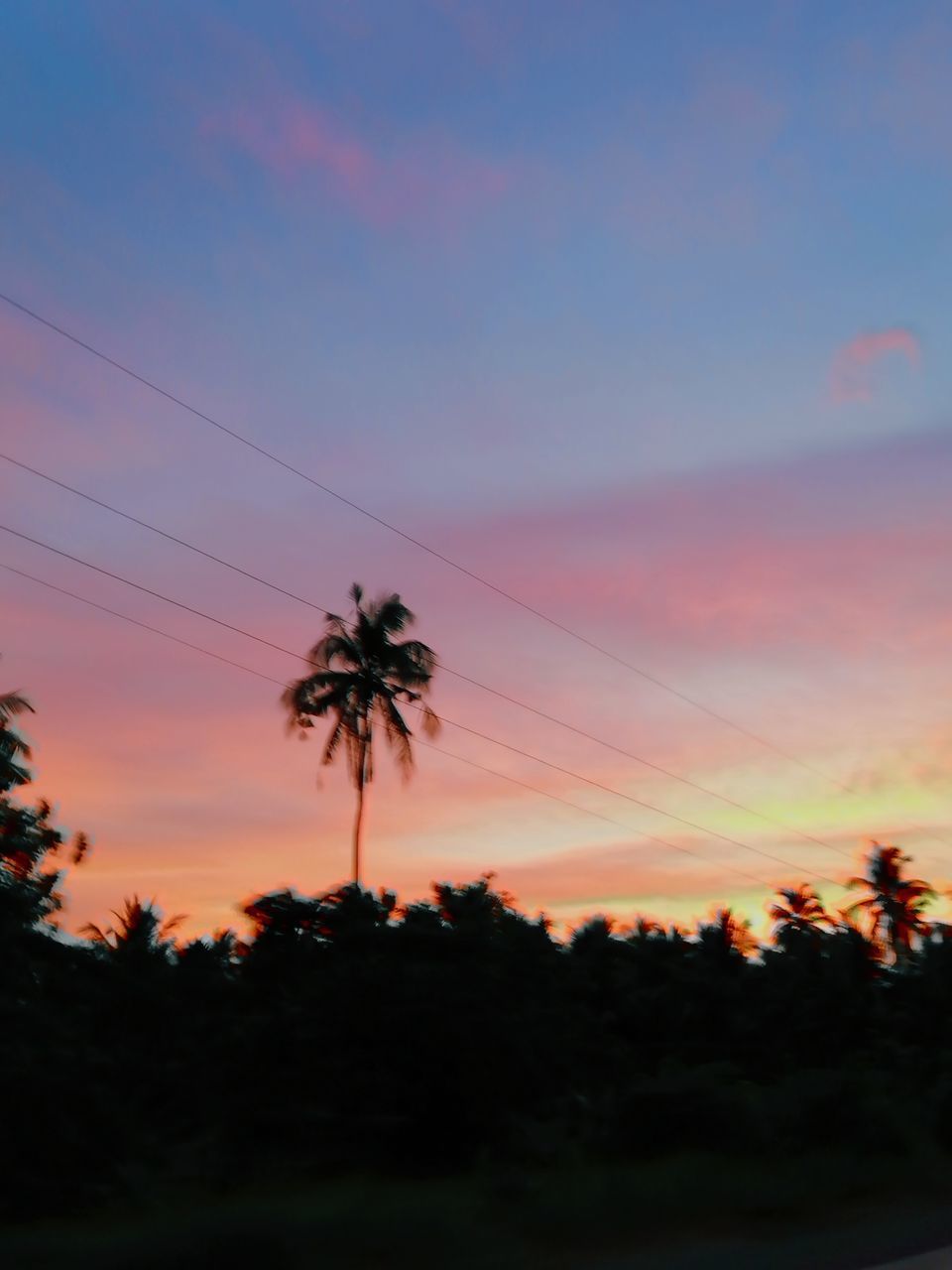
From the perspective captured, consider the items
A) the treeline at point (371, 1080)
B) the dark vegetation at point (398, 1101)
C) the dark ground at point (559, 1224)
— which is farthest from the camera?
the treeline at point (371, 1080)

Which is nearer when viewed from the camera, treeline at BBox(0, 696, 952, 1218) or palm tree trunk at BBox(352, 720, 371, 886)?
treeline at BBox(0, 696, 952, 1218)

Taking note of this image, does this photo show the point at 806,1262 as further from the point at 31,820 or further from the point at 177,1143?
the point at 31,820

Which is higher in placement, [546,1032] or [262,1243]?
[546,1032]

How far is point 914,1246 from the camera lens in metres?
13.2

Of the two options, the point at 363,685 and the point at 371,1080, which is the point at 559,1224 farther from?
the point at 363,685

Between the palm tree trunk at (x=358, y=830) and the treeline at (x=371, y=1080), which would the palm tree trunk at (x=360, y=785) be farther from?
the treeline at (x=371, y=1080)

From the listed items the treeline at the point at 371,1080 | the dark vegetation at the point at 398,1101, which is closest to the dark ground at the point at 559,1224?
the dark vegetation at the point at 398,1101

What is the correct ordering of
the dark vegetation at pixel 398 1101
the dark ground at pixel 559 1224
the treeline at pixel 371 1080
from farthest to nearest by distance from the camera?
the treeline at pixel 371 1080
the dark vegetation at pixel 398 1101
the dark ground at pixel 559 1224

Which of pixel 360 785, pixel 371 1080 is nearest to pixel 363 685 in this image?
pixel 360 785

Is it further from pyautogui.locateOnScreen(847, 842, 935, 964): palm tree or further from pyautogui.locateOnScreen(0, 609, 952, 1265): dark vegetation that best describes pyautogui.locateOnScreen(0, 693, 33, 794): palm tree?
pyautogui.locateOnScreen(847, 842, 935, 964): palm tree

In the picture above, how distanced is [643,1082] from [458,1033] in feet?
10.2

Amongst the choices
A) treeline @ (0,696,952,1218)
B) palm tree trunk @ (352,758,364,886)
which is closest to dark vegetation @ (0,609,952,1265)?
treeline @ (0,696,952,1218)

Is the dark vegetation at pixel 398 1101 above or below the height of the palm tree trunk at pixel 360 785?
below

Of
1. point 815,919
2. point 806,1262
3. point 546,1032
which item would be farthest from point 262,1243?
point 815,919
